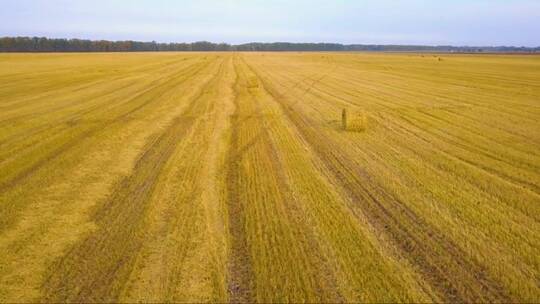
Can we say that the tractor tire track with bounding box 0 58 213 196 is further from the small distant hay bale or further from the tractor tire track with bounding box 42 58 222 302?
the small distant hay bale

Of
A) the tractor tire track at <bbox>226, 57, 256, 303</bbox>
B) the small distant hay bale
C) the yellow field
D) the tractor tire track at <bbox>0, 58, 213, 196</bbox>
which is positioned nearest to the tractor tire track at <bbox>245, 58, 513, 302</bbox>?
the yellow field

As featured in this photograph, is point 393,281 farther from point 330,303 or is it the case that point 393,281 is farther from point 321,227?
point 321,227

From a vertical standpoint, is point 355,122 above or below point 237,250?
above

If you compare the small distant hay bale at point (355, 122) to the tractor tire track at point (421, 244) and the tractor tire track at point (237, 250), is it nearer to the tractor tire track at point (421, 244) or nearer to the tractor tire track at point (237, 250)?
the tractor tire track at point (421, 244)

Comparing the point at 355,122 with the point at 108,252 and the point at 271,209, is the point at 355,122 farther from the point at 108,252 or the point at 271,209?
the point at 108,252

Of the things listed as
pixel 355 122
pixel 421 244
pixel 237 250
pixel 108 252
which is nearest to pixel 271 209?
pixel 237 250

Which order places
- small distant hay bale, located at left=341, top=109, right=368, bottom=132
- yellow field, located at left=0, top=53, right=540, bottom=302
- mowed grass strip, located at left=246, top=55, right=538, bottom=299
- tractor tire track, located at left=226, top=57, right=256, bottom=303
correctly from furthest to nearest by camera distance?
small distant hay bale, located at left=341, top=109, right=368, bottom=132, mowed grass strip, located at left=246, top=55, right=538, bottom=299, yellow field, located at left=0, top=53, right=540, bottom=302, tractor tire track, located at left=226, top=57, right=256, bottom=303

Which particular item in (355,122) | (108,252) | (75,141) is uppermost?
(355,122)

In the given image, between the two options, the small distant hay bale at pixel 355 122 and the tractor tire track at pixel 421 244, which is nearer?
the tractor tire track at pixel 421 244

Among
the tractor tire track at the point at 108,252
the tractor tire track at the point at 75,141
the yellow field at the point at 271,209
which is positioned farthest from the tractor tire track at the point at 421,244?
the tractor tire track at the point at 75,141

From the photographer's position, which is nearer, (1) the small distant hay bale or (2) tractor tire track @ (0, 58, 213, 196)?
(2) tractor tire track @ (0, 58, 213, 196)
